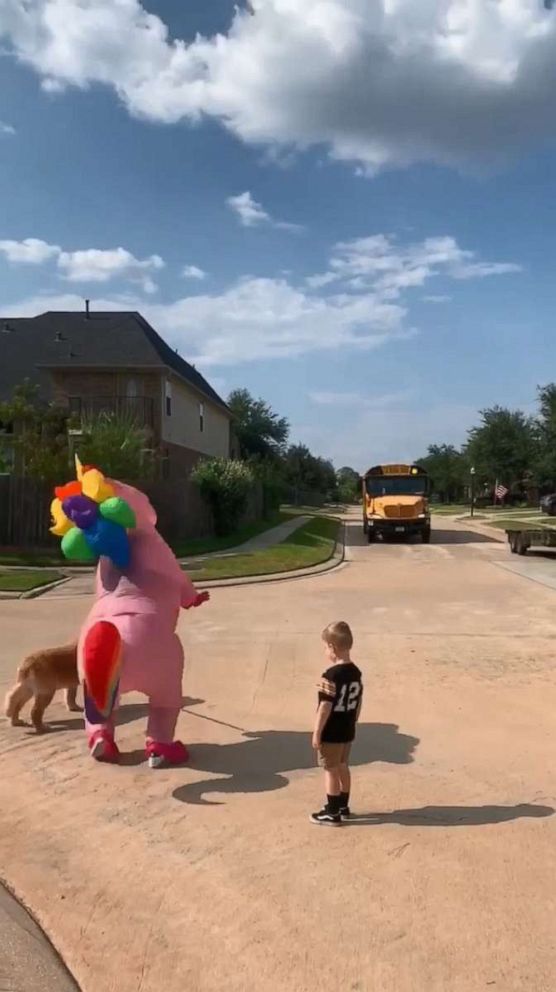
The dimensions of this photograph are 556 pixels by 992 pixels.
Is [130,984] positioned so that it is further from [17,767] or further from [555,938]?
[17,767]

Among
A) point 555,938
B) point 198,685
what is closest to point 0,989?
point 555,938

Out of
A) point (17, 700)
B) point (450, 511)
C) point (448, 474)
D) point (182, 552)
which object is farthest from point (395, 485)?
point (448, 474)

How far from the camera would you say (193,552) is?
923 inches

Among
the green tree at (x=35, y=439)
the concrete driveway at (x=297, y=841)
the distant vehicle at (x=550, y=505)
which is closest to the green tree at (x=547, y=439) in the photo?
the distant vehicle at (x=550, y=505)

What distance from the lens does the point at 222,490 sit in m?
29.4

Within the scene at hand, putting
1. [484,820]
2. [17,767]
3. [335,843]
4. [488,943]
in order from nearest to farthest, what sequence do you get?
[488,943]
[335,843]
[484,820]
[17,767]

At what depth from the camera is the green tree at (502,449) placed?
71.5 metres

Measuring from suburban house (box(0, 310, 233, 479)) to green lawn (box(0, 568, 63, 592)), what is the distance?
10.9m

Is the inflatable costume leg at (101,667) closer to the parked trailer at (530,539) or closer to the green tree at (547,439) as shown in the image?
the parked trailer at (530,539)

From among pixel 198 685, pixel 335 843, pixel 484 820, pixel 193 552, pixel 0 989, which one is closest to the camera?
pixel 0 989

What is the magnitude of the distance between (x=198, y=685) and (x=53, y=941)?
4.87m

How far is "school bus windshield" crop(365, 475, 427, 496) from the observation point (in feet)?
104

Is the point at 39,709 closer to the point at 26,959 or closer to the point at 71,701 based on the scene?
the point at 71,701

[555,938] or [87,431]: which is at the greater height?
[87,431]
